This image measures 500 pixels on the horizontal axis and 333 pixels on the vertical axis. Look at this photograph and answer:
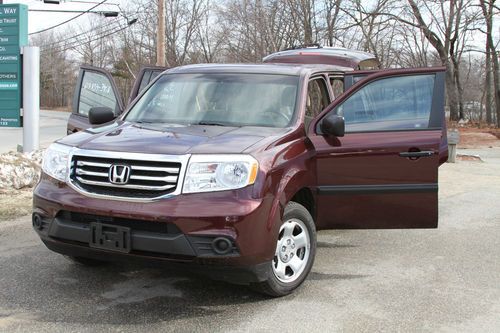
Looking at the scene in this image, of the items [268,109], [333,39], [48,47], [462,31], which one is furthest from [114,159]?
[48,47]

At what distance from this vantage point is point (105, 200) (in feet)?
12.2

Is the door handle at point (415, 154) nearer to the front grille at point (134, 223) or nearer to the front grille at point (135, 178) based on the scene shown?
the front grille at point (135, 178)

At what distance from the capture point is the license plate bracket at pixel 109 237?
3637 millimetres

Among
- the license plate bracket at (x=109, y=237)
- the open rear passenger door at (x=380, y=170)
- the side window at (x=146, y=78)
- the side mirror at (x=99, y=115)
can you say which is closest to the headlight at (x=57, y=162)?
the license plate bracket at (x=109, y=237)

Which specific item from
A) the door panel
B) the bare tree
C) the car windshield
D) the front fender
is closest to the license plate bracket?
the front fender

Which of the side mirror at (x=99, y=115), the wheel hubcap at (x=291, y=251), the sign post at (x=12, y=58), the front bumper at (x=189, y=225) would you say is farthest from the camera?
the sign post at (x=12, y=58)

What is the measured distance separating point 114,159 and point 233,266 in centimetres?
112

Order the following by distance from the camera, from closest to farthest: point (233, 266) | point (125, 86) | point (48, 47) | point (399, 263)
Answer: point (233, 266) < point (399, 263) < point (125, 86) < point (48, 47)

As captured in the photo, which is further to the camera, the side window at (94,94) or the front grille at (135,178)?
the side window at (94,94)

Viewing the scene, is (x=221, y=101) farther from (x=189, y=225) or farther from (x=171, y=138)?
(x=189, y=225)

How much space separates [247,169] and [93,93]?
449 cm

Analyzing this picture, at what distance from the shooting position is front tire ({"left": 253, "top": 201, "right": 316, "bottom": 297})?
407 centimetres

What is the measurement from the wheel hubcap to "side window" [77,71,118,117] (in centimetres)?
402

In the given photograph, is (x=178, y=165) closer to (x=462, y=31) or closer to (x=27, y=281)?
(x=27, y=281)
